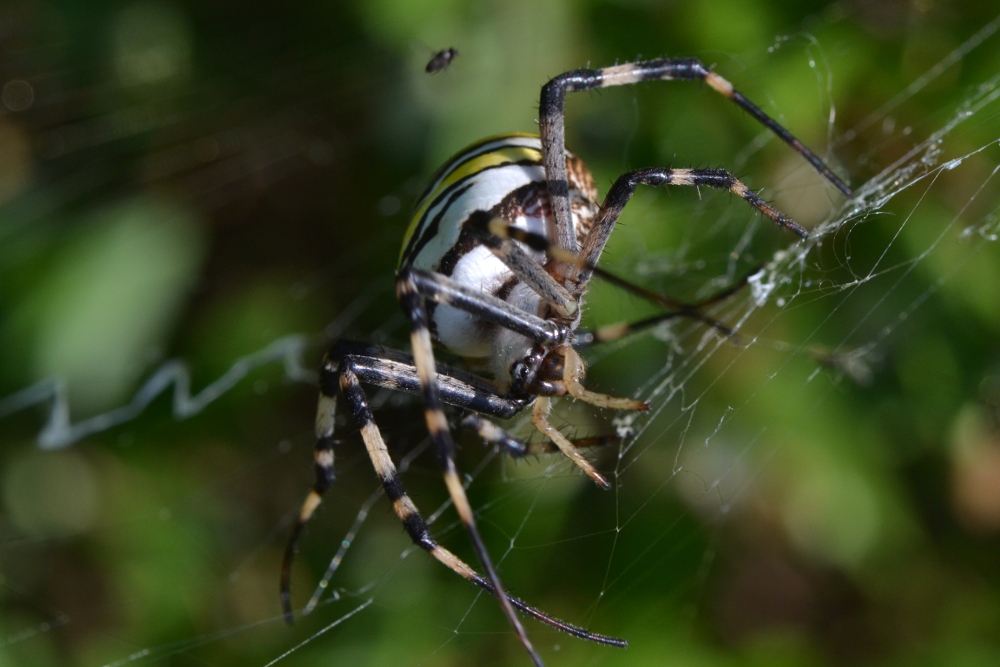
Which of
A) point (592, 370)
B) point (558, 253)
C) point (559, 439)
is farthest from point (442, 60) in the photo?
point (559, 439)

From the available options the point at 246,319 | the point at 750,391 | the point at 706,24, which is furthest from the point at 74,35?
the point at 750,391

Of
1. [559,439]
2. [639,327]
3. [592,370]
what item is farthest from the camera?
[592,370]

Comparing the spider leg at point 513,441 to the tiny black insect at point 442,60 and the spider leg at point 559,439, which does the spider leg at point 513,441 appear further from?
the tiny black insect at point 442,60

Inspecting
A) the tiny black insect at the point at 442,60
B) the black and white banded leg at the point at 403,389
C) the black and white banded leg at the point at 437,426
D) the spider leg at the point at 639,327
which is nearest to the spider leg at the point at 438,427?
the black and white banded leg at the point at 437,426

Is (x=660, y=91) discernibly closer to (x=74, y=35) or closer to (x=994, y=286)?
(x=994, y=286)

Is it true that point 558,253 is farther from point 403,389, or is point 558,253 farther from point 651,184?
point 403,389

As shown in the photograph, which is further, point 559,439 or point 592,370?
point 592,370

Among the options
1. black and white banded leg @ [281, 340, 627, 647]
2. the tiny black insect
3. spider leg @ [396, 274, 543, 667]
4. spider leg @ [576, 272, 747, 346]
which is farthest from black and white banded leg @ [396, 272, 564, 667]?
the tiny black insect

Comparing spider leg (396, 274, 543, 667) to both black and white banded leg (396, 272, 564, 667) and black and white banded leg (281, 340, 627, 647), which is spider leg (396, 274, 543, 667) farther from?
black and white banded leg (281, 340, 627, 647)
